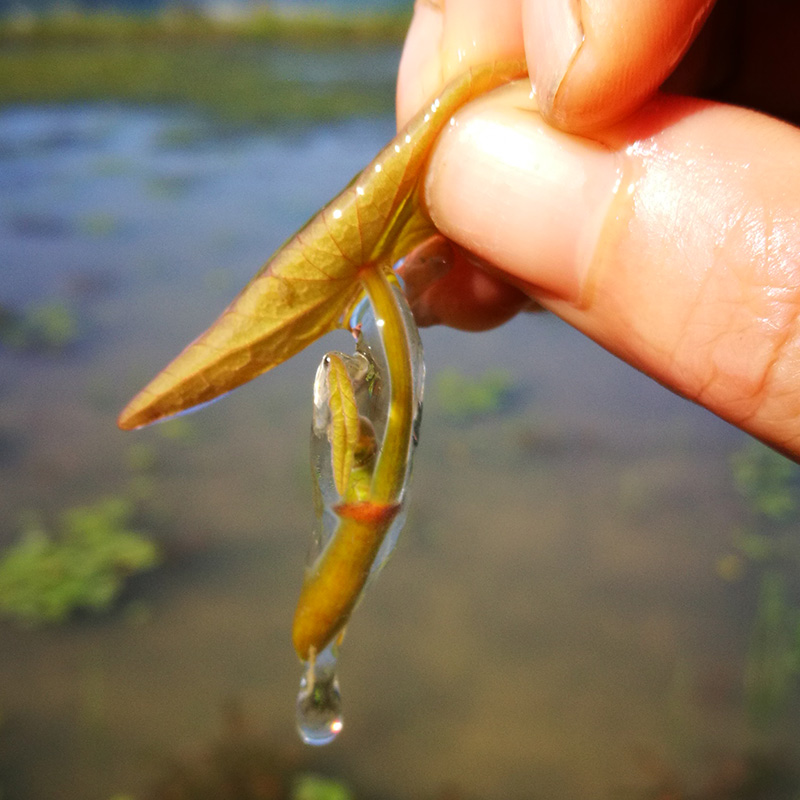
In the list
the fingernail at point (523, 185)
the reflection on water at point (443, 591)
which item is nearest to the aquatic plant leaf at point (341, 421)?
the fingernail at point (523, 185)

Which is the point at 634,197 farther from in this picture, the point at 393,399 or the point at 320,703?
the point at 320,703

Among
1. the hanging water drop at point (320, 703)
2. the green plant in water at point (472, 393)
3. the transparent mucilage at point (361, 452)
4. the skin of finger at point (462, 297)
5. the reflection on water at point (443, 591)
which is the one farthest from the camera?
the green plant in water at point (472, 393)

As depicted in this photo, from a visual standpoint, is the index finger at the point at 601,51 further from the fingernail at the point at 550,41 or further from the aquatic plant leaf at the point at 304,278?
the aquatic plant leaf at the point at 304,278

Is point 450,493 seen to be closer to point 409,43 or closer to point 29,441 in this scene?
point 29,441

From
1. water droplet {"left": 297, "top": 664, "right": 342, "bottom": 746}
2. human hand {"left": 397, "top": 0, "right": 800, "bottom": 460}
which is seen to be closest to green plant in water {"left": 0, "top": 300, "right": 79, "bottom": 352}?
Result: water droplet {"left": 297, "top": 664, "right": 342, "bottom": 746}

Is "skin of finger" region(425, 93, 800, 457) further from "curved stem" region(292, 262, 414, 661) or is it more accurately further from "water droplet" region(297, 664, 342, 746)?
"water droplet" region(297, 664, 342, 746)

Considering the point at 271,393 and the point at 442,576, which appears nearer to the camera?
the point at 442,576

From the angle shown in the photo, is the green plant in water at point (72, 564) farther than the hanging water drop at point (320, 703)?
Yes

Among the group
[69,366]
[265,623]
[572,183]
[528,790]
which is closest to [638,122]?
[572,183]
